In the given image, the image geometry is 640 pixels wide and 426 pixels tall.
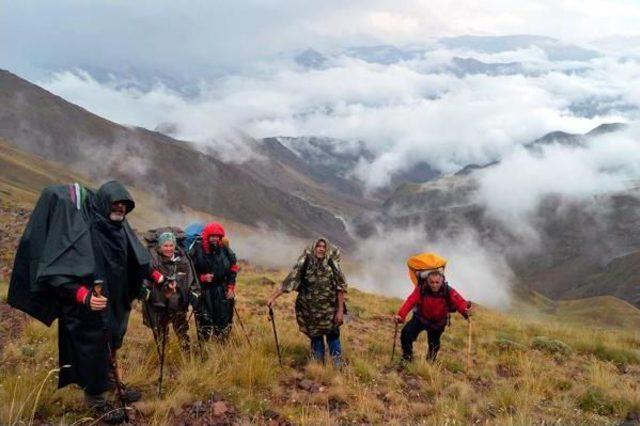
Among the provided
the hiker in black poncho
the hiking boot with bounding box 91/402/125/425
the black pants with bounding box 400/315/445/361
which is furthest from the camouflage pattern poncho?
the hiking boot with bounding box 91/402/125/425

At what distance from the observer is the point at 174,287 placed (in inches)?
328

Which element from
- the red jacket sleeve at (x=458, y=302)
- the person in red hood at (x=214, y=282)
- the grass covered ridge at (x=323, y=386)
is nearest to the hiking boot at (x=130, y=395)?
the grass covered ridge at (x=323, y=386)

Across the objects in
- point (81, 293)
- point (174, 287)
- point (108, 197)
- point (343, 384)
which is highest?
point (108, 197)

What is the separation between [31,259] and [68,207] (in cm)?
66

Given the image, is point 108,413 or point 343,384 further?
point 343,384

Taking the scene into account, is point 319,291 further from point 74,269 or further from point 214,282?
point 74,269

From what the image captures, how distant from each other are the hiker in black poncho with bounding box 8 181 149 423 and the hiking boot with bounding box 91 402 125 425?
0.01m

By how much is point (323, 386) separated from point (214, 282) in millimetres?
2806

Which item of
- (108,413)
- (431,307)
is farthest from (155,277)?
(431,307)

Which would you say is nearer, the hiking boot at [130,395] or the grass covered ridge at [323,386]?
the grass covered ridge at [323,386]

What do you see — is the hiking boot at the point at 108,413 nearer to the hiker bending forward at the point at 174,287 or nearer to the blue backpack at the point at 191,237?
the hiker bending forward at the point at 174,287

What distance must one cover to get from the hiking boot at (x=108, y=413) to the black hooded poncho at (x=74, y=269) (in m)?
0.22

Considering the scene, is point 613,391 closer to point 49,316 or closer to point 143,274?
point 143,274

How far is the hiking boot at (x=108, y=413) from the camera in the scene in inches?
240
